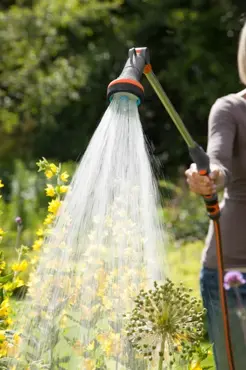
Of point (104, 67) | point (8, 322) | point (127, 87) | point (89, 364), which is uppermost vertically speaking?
point (104, 67)

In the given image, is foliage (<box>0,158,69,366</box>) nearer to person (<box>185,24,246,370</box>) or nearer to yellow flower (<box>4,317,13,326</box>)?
yellow flower (<box>4,317,13,326</box>)

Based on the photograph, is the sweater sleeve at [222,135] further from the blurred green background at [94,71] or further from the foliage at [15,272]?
the blurred green background at [94,71]

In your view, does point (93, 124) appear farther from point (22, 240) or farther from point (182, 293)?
point (182, 293)

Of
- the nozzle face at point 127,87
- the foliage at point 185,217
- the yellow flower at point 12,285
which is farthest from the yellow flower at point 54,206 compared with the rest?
the foliage at point 185,217

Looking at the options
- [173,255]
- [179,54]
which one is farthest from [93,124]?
[173,255]

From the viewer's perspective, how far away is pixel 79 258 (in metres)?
1.75

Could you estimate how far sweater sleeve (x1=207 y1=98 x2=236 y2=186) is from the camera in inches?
83.7

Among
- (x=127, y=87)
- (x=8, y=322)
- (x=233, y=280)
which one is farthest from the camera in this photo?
(x=233, y=280)

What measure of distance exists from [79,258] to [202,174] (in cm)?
37

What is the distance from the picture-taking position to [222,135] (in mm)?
2170

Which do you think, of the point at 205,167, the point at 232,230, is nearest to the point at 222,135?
the point at 232,230

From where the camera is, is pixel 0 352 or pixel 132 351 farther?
pixel 0 352

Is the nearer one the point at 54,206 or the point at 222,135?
the point at 54,206

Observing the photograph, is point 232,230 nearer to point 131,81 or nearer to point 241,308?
point 241,308
